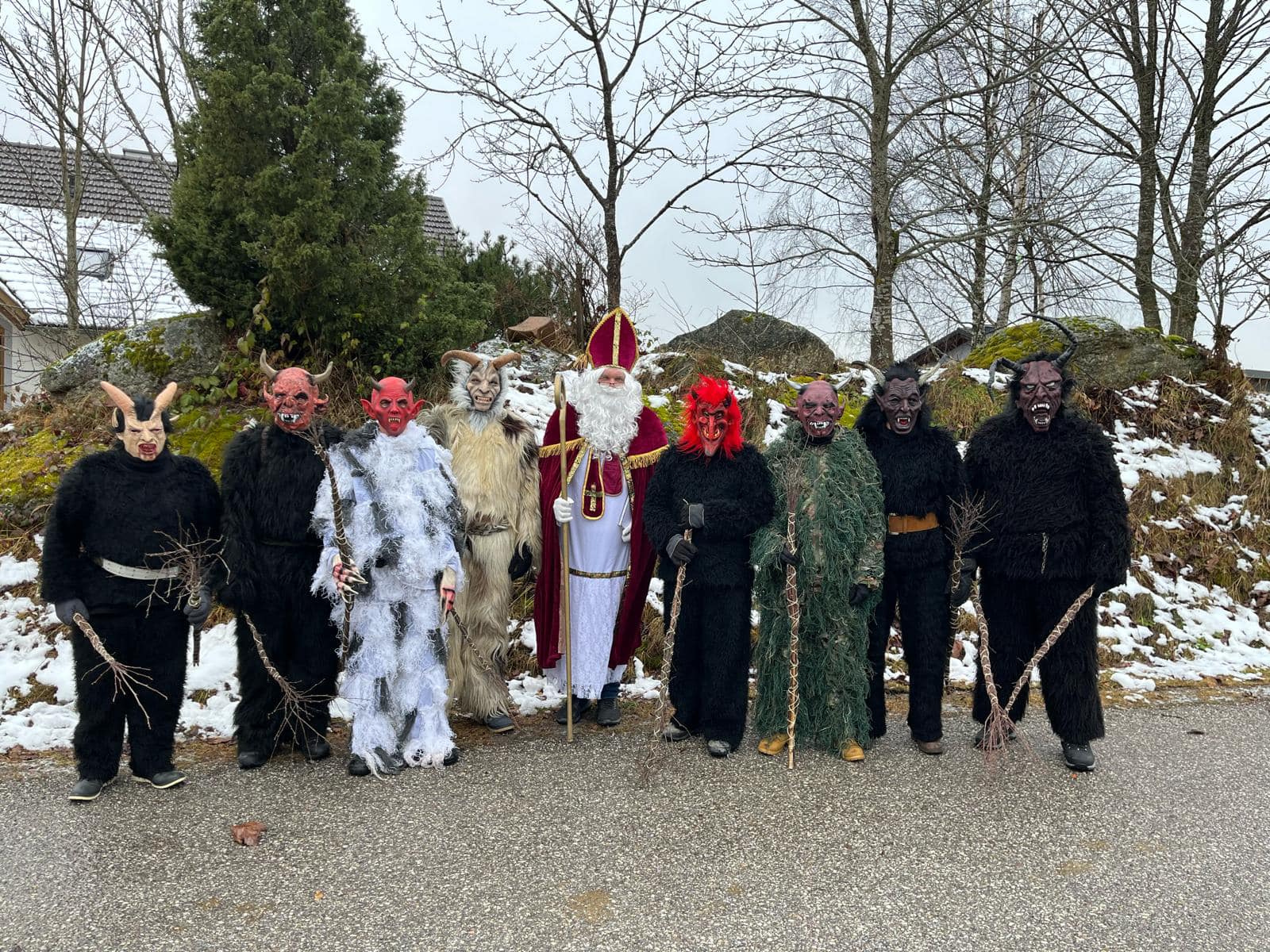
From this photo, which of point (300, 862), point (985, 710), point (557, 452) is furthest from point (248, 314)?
point (985, 710)

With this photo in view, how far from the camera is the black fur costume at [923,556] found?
494cm

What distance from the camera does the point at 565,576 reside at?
5.18 metres

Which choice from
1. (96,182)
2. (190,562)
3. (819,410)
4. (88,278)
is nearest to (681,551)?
(819,410)

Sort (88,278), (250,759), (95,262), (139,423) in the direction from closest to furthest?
(139,423) → (250,759) → (88,278) → (95,262)

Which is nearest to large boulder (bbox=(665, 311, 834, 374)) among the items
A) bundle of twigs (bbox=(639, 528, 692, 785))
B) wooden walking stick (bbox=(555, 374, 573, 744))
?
wooden walking stick (bbox=(555, 374, 573, 744))

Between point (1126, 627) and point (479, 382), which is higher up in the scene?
point (479, 382)

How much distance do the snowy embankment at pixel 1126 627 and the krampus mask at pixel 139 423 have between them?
1932 millimetres

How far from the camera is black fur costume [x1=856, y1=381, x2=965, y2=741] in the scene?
4.94m

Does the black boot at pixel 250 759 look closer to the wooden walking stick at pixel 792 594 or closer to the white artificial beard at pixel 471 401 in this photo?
the white artificial beard at pixel 471 401

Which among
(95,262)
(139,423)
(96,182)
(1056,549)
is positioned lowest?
(1056,549)

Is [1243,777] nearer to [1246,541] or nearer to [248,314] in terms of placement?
[1246,541]

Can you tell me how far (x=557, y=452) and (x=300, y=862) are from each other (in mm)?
2747

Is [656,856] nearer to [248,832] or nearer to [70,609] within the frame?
[248,832]

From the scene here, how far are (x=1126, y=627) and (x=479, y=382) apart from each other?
590 centimetres
